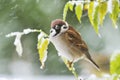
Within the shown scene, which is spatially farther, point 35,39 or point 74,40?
point 35,39

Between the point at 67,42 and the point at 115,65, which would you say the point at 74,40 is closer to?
the point at 67,42

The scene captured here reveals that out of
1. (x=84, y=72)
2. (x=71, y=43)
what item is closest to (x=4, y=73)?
(x=84, y=72)

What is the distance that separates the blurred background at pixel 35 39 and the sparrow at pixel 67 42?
1.87 feet

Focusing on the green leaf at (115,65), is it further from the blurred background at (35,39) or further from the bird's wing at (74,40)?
the blurred background at (35,39)

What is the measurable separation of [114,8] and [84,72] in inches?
28.5

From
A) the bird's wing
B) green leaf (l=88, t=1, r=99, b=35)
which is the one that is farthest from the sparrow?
green leaf (l=88, t=1, r=99, b=35)

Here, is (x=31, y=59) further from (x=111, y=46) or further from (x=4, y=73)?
(x=111, y=46)

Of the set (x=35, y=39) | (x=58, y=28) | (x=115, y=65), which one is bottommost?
(x=115, y=65)

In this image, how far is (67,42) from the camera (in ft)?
1.95

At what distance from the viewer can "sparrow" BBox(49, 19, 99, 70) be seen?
1.92ft

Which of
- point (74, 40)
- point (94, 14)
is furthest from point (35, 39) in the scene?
point (94, 14)

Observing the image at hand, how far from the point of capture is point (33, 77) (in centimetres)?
135

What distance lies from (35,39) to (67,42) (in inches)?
28.6

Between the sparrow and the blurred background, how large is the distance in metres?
0.57
